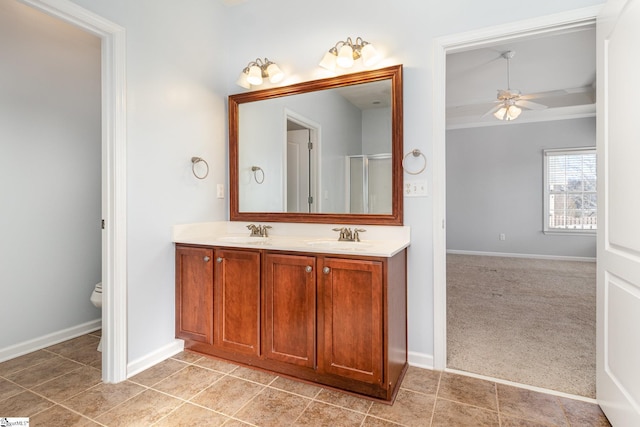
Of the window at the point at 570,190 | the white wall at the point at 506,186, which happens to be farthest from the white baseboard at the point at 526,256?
the window at the point at 570,190

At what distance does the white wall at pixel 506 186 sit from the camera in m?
5.95

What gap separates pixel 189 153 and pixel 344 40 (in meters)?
1.37

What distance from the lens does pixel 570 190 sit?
5.97 meters

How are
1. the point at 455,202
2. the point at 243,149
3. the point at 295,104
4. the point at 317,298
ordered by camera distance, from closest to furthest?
1. the point at 317,298
2. the point at 295,104
3. the point at 243,149
4. the point at 455,202

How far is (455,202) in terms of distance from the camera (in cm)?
678

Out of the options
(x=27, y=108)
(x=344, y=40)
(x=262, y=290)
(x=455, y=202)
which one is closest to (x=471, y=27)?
(x=344, y=40)

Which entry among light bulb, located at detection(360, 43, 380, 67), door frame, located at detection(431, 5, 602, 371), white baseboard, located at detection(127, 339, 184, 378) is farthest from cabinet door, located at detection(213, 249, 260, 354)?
light bulb, located at detection(360, 43, 380, 67)

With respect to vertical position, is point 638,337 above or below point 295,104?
below

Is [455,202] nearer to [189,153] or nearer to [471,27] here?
[471,27]

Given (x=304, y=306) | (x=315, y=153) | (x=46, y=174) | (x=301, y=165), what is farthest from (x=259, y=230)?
(x=46, y=174)

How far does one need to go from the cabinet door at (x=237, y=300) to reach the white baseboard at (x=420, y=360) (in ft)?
3.22

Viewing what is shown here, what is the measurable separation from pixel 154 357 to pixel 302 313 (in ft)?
3.56

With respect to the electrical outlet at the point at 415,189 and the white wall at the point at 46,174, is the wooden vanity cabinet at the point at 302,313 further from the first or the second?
the white wall at the point at 46,174

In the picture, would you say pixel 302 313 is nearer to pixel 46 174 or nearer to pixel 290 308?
pixel 290 308
